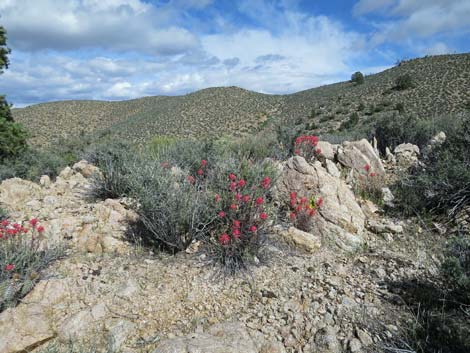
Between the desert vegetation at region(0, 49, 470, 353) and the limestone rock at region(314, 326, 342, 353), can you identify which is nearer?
the limestone rock at region(314, 326, 342, 353)

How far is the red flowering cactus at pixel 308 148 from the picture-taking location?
231 inches

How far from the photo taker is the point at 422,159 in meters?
5.54

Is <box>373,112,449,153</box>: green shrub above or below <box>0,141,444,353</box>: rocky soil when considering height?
above

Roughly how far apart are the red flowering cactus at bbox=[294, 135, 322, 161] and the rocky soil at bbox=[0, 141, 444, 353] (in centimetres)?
167

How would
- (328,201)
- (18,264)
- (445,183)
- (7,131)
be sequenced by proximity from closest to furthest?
1. (18,264)
2. (328,201)
3. (445,183)
4. (7,131)

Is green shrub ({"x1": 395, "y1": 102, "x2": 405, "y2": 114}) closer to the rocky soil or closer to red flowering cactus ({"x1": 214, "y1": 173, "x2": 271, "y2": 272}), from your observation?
the rocky soil

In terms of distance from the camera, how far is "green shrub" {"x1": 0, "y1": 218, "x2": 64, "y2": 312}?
2.58 meters

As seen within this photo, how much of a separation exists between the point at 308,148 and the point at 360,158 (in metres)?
0.97

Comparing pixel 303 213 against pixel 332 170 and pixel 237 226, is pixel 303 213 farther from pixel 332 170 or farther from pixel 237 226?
pixel 332 170

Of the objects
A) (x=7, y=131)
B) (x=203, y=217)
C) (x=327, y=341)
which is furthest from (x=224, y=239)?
(x=7, y=131)

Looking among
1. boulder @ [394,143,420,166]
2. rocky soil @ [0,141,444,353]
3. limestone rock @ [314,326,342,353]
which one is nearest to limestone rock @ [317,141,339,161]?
boulder @ [394,143,420,166]

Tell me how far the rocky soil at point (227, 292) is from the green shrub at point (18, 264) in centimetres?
10

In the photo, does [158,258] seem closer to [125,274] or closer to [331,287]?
[125,274]

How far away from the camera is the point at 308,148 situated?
19.5ft
